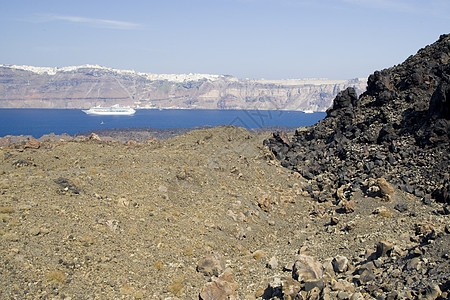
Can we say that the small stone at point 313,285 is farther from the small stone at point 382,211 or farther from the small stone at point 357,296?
the small stone at point 382,211

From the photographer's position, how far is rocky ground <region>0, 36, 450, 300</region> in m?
14.7

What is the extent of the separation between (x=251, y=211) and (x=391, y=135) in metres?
12.4

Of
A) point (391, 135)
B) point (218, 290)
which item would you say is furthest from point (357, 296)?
point (391, 135)

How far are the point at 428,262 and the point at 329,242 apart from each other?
645 centimetres

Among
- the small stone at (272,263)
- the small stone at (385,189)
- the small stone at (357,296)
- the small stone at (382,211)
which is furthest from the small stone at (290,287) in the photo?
the small stone at (385,189)

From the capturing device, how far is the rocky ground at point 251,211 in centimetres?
1466

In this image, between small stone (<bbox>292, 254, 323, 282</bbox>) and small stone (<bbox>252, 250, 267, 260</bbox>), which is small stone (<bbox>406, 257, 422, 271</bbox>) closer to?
small stone (<bbox>292, 254, 323, 282</bbox>)

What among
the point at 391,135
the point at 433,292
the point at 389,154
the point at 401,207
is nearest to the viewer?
the point at 433,292

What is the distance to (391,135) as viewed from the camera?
2866 centimetres

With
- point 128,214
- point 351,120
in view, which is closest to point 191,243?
point 128,214

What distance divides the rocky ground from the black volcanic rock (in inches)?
4.1

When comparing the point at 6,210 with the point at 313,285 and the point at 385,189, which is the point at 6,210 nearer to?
the point at 313,285

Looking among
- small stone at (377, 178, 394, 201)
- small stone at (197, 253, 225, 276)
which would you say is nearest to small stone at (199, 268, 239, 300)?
small stone at (197, 253, 225, 276)

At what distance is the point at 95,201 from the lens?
1972 cm
